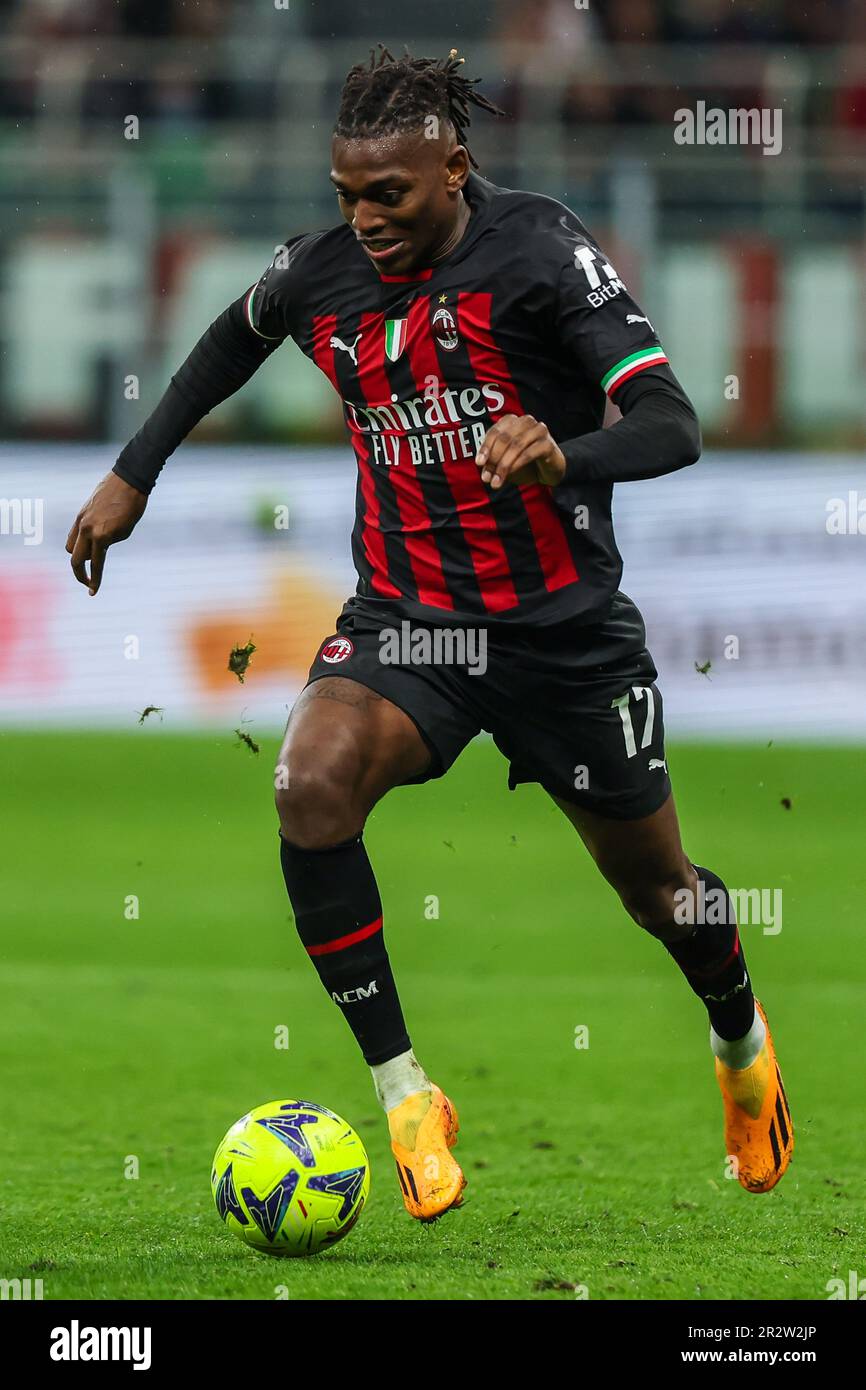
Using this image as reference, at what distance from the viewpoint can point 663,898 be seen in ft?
14.8

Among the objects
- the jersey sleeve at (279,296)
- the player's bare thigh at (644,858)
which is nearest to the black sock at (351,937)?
the player's bare thigh at (644,858)

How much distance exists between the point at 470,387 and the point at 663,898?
127 cm

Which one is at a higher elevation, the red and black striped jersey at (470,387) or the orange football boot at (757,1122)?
the red and black striped jersey at (470,387)

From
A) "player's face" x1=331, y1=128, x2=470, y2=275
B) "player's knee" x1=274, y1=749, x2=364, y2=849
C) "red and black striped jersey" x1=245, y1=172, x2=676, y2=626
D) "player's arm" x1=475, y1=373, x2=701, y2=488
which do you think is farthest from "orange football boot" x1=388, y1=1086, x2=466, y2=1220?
"player's face" x1=331, y1=128, x2=470, y2=275

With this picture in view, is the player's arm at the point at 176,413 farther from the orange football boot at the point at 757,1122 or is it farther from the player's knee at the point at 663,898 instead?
the orange football boot at the point at 757,1122

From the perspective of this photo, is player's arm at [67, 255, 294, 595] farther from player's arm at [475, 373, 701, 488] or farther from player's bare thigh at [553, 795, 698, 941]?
player's bare thigh at [553, 795, 698, 941]

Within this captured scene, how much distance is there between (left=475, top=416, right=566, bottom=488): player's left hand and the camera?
358 centimetres

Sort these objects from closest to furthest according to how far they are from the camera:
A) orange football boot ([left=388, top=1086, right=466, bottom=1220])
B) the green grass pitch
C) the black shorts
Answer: orange football boot ([left=388, top=1086, right=466, bottom=1220]) < the green grass pitch < the black shorts

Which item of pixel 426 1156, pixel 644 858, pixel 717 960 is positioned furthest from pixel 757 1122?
pixel 426 1156

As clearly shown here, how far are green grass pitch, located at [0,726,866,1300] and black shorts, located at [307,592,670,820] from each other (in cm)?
100

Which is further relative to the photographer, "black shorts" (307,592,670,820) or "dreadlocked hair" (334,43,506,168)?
"black shorts" (307,592,670,820)

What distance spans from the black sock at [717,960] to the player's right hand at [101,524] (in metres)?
1.58

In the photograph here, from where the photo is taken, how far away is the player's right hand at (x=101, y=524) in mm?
4496

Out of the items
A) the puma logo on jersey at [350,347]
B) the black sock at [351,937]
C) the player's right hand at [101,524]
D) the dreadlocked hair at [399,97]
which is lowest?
the black sock at [351,937]
